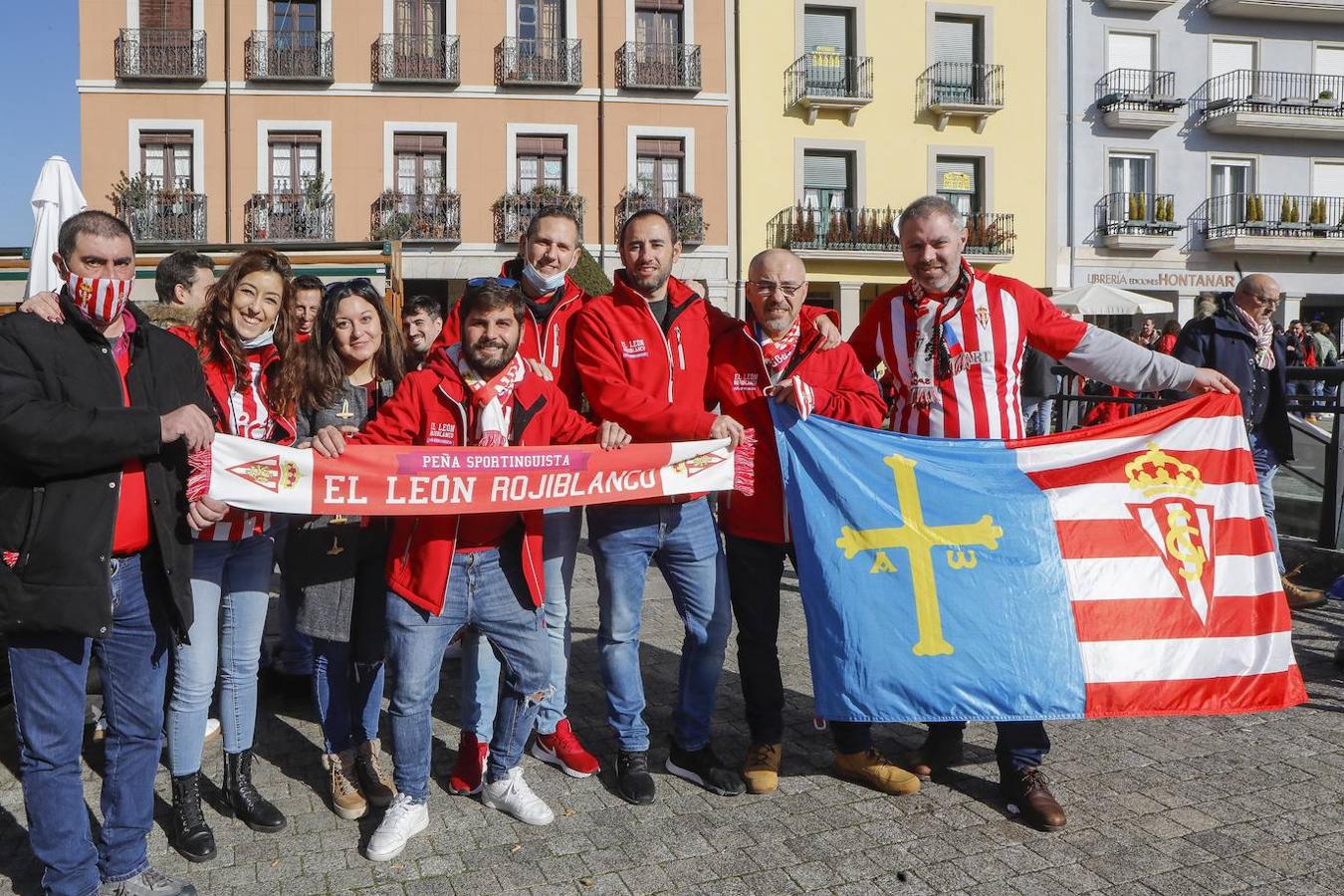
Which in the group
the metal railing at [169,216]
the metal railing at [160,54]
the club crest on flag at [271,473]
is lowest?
the club crest on flag at [271,473]

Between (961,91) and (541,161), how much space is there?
10.2 metres

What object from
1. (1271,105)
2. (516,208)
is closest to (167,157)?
(516,208)

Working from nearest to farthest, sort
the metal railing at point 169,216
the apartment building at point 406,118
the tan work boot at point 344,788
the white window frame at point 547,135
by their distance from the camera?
the tan work boot at point 344,788 < the metal railing at point 169,216 < the apartment building at point 406,118 < the white window frame at point 547,135

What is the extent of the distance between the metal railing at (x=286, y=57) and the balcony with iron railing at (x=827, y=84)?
10.2 metres

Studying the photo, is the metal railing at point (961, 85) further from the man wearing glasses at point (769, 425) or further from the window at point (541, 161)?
the man wearing glasses at point (769, 425)

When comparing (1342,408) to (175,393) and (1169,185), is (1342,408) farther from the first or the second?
(1169,185)

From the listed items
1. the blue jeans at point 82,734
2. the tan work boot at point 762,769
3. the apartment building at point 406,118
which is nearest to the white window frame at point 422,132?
the apartment building at point 406,118

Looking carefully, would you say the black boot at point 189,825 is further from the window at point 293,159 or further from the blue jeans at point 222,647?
the window at point 293,159

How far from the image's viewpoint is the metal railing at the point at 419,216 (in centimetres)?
2206

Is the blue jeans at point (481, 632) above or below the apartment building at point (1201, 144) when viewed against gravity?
below

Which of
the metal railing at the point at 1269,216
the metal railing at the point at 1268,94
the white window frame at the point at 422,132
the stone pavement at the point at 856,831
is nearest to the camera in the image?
the stone pavement at the point at 856,831

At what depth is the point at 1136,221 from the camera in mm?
25453

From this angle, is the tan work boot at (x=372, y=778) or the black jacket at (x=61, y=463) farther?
the tan work boot at (x=372, y=778)

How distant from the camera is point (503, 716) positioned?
3.87 metres
